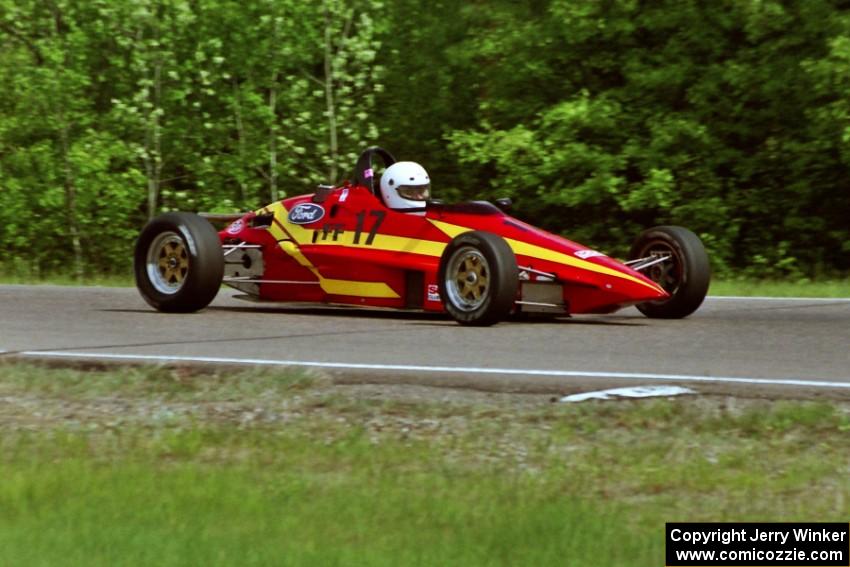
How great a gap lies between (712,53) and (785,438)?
18030 mm

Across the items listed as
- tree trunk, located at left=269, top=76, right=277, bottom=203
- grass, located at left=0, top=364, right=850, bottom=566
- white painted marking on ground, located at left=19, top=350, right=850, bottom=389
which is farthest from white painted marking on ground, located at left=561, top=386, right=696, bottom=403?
tree trunk, located at left=269, top=76, right=277, bottom=203

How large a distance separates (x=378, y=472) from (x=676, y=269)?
665cm

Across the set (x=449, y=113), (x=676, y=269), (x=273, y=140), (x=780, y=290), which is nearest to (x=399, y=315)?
(x=676, y=269)

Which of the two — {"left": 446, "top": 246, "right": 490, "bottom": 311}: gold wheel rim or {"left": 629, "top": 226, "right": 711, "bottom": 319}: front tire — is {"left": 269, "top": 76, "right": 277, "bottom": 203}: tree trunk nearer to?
{"left": 629, "top": 226, "right": 711, "bottom": 319}: front tire

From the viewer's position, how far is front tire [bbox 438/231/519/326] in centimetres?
1127

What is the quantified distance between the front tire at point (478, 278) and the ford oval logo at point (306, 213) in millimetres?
1846

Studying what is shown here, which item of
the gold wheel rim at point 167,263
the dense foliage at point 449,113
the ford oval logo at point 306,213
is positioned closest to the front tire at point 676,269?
the ford oval logo at point 306,213

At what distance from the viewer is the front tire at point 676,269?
12414 mm

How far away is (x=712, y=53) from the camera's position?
24203 millimetres

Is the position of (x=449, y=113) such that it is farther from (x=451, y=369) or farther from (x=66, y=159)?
(x=451, y=369)

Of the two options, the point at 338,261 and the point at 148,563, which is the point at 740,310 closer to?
the point at 338,261

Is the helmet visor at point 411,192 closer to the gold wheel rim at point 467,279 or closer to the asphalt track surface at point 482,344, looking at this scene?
the asphalt track surface at point 482,344

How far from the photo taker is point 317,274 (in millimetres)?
13188

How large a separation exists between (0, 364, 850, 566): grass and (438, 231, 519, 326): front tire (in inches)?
113
